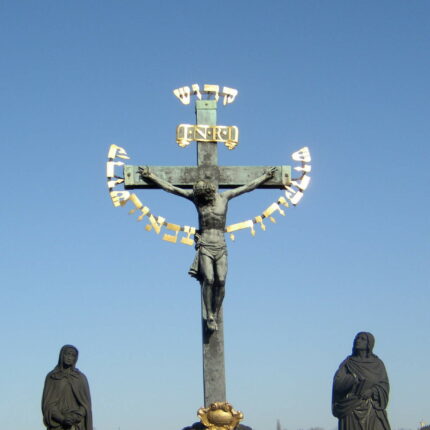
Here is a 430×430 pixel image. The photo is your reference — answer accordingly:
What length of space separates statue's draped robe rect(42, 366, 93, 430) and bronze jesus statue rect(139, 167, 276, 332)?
1.91 meters

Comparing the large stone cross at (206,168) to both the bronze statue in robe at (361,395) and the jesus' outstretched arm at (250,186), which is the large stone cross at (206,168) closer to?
the jesus' outstretched arm at (250,186)

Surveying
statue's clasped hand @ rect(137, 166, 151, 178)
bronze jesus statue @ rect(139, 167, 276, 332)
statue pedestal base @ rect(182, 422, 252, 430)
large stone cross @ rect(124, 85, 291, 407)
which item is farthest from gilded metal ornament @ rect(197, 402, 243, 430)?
statue's clasped hand @ rect(137, 166, 151, 178)

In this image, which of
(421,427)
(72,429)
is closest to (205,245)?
(72,429)

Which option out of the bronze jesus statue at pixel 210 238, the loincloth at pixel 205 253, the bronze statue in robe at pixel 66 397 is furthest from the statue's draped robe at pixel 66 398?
the loincloth at pixel 205 253

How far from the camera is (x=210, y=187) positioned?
16531 mm

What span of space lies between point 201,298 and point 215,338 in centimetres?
56

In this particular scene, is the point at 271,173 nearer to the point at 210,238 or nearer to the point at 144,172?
the point at 210,238

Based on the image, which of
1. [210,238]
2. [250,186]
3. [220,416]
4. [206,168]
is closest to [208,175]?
[206,168]

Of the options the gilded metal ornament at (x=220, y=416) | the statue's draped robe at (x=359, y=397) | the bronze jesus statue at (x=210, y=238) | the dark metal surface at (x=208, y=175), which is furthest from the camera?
the dark metal surface at (x=208, y=175)

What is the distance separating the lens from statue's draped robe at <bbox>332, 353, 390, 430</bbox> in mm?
15720

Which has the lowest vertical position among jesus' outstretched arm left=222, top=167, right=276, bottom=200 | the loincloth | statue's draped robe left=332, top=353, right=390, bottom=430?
statue's draped robe left=332, top=353, right=390, bottom=430

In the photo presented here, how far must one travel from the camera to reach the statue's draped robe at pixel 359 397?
51.6ft

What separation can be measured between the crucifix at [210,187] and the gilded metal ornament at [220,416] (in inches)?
12.7

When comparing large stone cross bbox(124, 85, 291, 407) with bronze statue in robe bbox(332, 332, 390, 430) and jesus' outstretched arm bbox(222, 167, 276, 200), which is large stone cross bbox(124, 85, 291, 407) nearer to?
jesus' outstretched arm bbox(222, 167, 276, 200)
